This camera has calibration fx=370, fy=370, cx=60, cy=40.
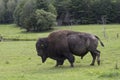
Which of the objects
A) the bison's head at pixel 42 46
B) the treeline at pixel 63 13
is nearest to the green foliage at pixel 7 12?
the treeline at pixel 63 13

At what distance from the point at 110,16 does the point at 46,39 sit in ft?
288

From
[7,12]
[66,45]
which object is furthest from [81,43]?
[7,12]

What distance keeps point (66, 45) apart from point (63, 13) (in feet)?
317

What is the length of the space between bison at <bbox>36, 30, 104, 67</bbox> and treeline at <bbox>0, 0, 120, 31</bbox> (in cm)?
6870

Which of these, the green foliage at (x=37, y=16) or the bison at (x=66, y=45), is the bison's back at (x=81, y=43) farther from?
the green foliage at (x=37, y=16)

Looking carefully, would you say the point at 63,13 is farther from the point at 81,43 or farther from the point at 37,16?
the point at 81,43

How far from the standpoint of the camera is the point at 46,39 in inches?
902

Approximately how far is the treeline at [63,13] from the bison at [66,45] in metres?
68.7

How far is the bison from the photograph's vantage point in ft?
73.8

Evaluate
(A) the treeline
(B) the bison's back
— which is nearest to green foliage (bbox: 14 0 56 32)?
(A) the treeline

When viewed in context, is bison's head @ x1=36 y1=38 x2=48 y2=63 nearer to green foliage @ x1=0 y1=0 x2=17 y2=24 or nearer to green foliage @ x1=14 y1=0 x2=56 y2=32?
green foliage @ x1=14 y1=0 x2=56 y2=32

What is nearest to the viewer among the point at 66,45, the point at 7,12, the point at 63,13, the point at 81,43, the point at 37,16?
the point at 66,45

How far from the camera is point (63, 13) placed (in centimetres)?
11850

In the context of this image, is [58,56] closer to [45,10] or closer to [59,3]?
[45,10]
